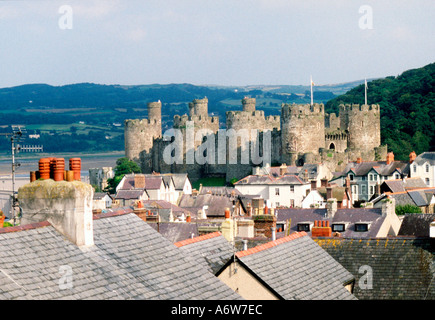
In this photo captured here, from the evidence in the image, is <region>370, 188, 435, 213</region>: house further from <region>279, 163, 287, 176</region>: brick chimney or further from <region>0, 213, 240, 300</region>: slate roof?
<region>0, 213, 240, 300</region>: slate roof

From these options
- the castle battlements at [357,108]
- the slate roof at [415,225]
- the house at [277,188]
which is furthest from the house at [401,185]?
the slate roof at [415,225]

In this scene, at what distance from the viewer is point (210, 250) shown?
14609mm

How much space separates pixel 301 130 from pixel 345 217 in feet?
146

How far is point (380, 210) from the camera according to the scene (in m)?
31.7

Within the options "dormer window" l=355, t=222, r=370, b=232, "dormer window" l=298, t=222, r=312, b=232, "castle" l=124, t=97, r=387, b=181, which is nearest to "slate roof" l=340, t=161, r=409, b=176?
"castle" l=124, t=97, r=387, b=181

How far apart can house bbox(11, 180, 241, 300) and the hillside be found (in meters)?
72.6

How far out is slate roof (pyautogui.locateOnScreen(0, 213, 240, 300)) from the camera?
9.74 meters

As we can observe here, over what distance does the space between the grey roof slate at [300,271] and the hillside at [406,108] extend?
68.3 m

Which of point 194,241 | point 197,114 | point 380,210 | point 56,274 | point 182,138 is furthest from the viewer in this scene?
point 197,114

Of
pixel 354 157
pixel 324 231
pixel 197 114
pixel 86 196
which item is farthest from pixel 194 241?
pixel 197 114

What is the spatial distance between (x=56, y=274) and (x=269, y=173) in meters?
59.7

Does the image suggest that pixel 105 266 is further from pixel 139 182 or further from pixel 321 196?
pixel 139 182

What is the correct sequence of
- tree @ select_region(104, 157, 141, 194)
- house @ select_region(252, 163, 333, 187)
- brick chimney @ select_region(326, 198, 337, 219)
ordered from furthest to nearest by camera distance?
tree @ select_region(104, 157, 141, 194)
house @ select_region(252, 163, 333, 187)
brick chimney @ select_region(326, 198, 337, 219)
